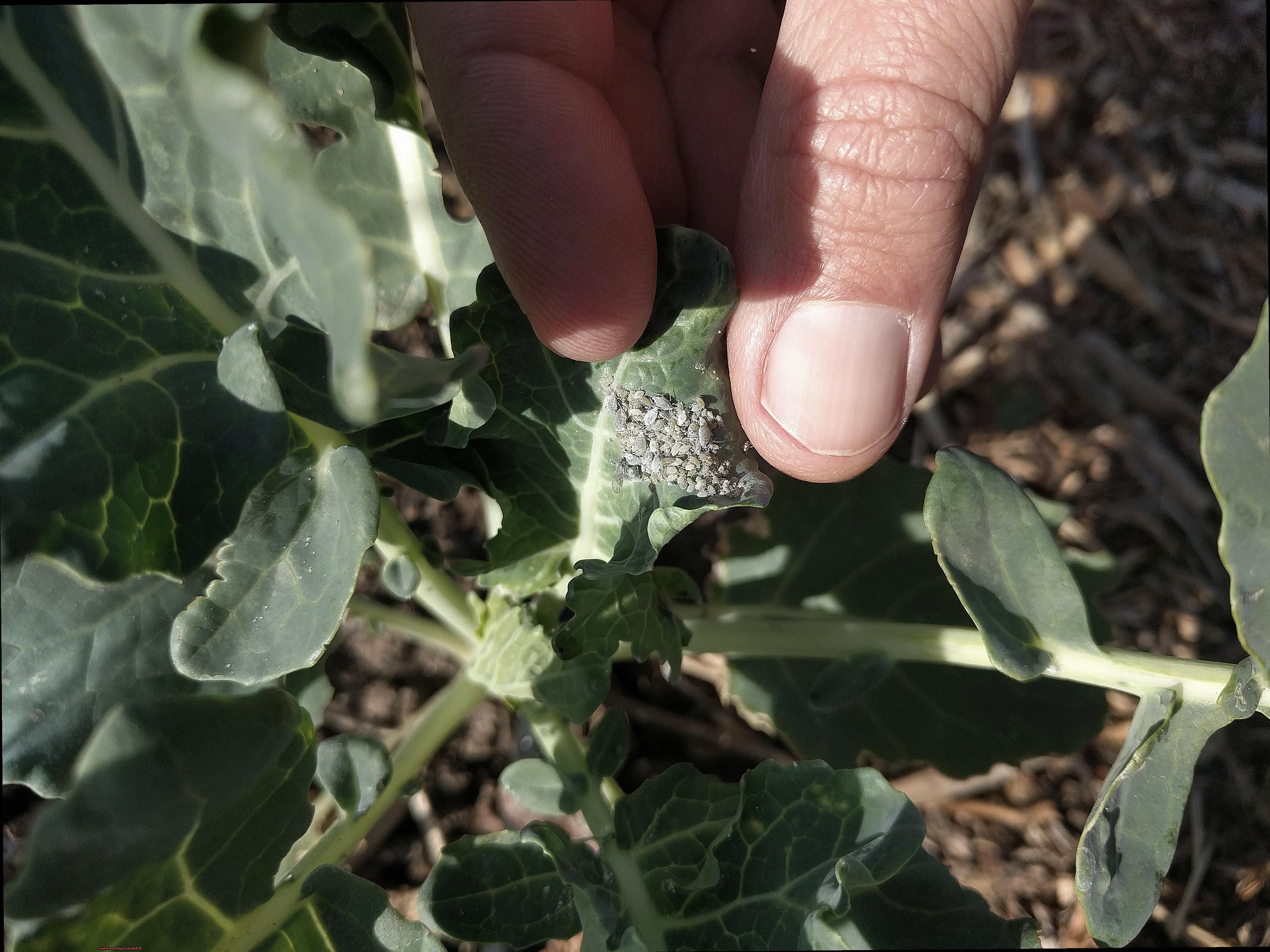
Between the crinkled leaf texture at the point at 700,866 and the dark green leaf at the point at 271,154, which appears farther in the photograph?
the crinkled leaf texture at the point at 700,866

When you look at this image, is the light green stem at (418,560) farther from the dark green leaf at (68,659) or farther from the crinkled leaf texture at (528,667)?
the dark green leaf at (68,659)

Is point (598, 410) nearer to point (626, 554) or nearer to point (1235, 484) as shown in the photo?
point (626, 554)

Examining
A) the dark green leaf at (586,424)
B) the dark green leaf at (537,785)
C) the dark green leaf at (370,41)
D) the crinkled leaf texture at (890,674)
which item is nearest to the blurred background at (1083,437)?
the crinkled leaf texture at (890,674)

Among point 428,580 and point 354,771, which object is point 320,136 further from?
point 354,771

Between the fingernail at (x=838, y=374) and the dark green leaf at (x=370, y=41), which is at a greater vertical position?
the dark green leaf at (x=370, y=41)

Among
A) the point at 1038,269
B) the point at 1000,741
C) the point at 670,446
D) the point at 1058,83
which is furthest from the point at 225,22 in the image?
the point at 1058,83

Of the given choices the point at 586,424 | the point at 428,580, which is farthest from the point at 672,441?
the point at 428,580
